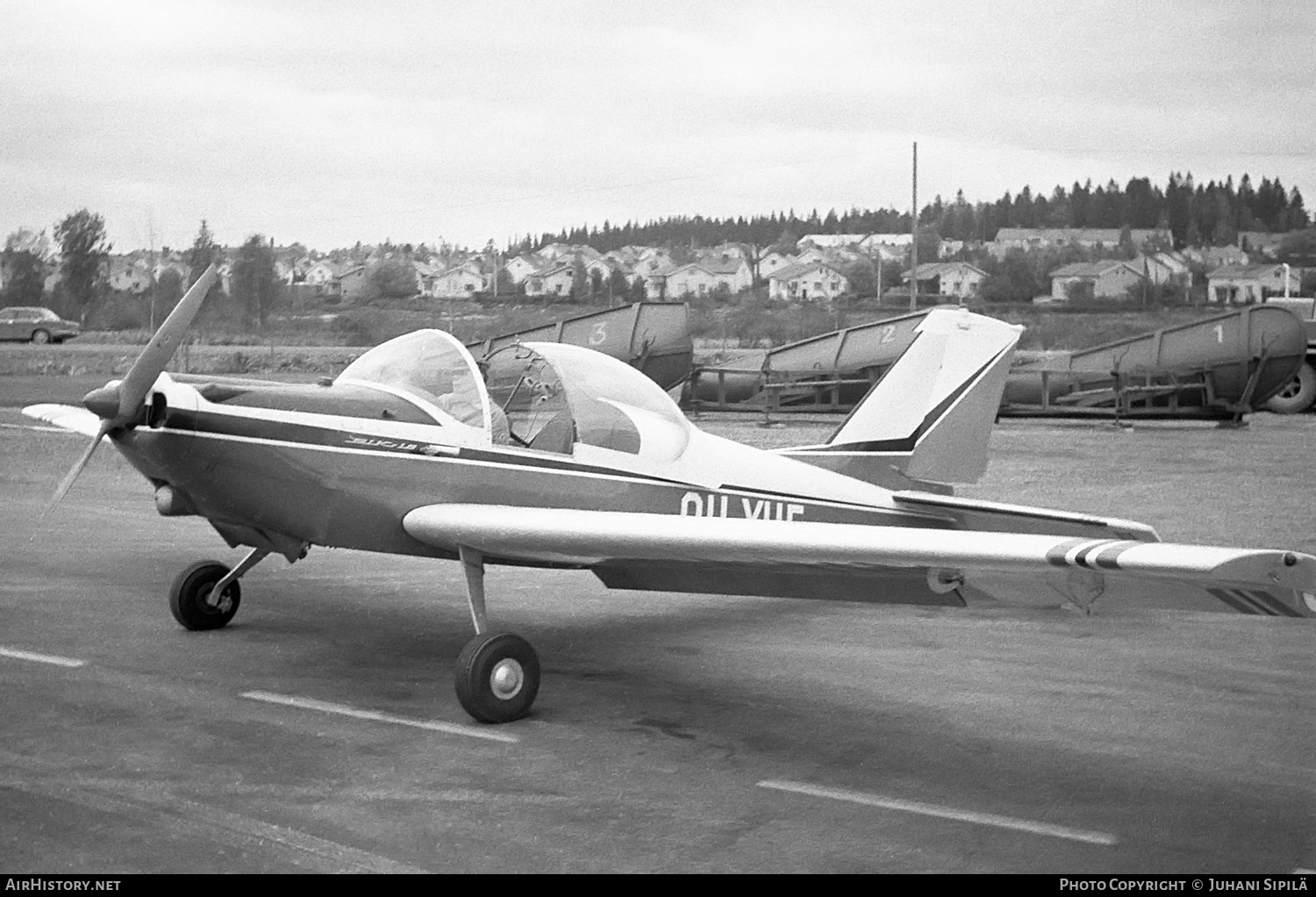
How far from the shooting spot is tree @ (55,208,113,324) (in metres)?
23.6

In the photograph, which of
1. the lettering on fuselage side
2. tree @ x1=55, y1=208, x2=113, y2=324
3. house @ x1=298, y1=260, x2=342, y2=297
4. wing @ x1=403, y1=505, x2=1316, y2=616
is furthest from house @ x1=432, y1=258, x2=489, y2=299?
wing @ x1=403, y1=505, x2=1316, y2=616

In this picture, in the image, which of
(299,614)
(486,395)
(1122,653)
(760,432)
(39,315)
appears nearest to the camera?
(486,395)

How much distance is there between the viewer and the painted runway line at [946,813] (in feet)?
14.5

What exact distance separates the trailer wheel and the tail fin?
21.4 m

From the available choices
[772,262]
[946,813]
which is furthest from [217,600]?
[772,262]

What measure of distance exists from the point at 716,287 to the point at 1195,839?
102 ft

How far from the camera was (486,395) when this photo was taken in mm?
6691

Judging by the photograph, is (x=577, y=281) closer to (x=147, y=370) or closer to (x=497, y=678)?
(x=147, y=370)

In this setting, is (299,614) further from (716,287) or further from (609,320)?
(716,287)

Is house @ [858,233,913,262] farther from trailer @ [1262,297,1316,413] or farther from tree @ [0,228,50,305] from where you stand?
tree @ [0,228,50,305]

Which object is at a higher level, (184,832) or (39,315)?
(39,315)

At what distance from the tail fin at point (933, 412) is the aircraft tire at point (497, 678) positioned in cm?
287

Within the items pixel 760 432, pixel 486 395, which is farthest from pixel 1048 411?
pixel 486 395

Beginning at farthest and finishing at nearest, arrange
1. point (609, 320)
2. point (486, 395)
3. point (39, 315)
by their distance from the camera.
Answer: point (39, 315)
point (609, 320)
point (486, 395)
